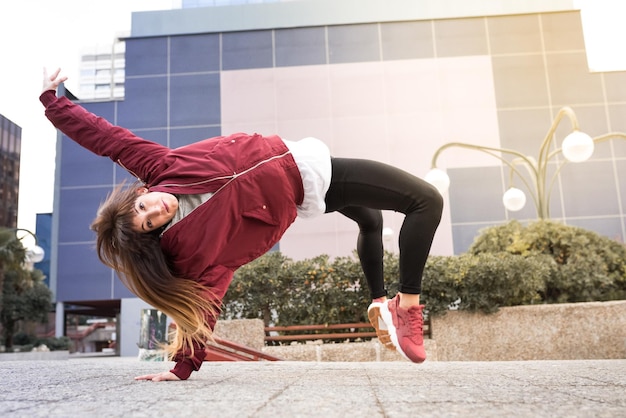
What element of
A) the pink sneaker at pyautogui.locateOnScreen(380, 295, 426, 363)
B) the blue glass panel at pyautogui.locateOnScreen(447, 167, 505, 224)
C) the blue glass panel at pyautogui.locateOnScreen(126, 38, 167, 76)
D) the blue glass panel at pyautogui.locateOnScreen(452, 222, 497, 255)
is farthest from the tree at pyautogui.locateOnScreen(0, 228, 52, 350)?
the pink sneaker at pyautogui.locateOnScreen(380, 295, 426, 363)

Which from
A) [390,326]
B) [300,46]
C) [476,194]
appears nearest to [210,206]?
[390,326]

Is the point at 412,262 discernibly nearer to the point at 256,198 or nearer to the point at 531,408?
the point at 256,198

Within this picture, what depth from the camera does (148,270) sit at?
2.90 m

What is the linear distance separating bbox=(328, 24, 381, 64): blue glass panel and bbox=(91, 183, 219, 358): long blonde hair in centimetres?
1686

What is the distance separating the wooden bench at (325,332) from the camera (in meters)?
7.22

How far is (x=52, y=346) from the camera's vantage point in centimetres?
1758

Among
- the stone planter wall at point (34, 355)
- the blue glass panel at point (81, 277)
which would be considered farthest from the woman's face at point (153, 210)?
the blue glass panel at point (81, 277)

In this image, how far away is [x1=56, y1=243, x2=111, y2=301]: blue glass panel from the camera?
58.6 ft

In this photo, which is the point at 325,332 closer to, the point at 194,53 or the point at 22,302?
the point at 194,53

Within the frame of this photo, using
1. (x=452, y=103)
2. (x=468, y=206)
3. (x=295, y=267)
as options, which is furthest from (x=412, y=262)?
(x=452, y=103)

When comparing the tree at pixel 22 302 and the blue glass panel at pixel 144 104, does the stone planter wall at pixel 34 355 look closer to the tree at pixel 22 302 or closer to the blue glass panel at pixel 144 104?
the tree at pixel 22 302

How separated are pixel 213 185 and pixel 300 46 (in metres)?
17.4

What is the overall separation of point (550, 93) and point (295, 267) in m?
14.1

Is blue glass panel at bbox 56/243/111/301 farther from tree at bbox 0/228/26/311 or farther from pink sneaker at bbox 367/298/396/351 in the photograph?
pink sneaker at bbox 367/298/396/351
